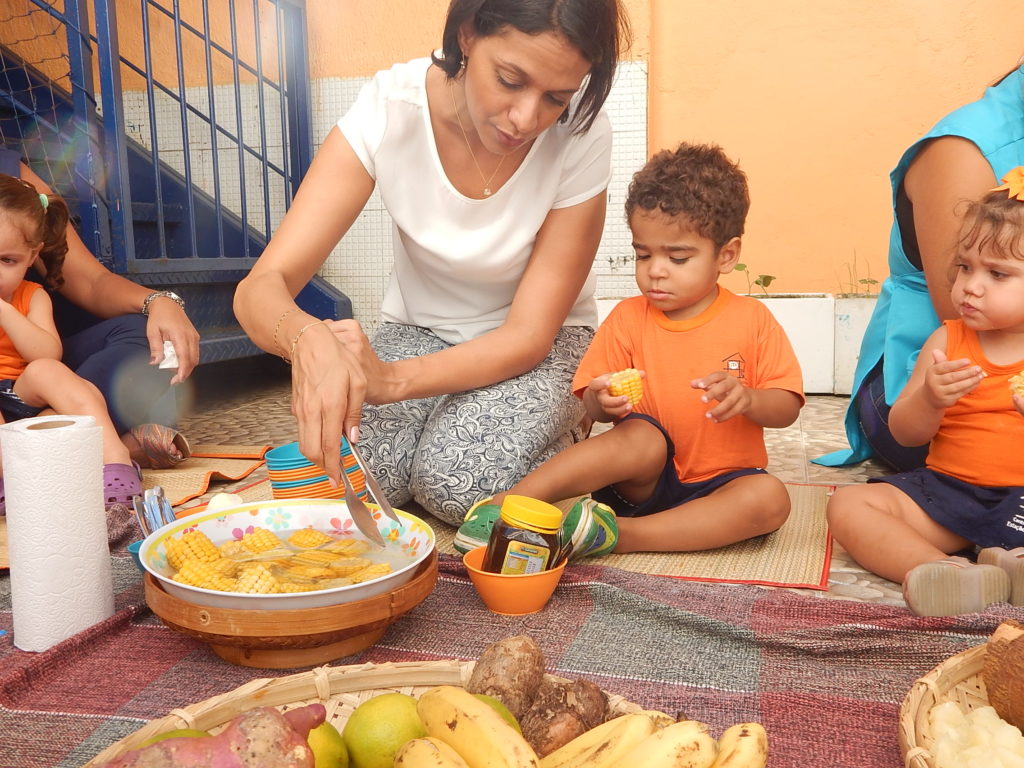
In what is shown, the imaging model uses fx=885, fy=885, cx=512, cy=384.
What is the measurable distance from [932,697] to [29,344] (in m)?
2.36

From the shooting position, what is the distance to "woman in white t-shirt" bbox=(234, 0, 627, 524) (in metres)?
1.79

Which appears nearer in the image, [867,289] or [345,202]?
[345,202]

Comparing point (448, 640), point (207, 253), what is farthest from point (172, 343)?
point (207, 253)

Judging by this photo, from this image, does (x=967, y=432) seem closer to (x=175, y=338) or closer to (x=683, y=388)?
(x=683, y=388)

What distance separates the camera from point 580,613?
1.54m

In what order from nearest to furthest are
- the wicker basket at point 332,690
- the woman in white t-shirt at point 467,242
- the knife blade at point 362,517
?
the wicker basket at point 332,690 < the knife blade at point 362,517 < the woman in white t-shirt at point 467,242

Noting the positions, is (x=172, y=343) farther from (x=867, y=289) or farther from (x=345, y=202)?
(x=867, y=289)

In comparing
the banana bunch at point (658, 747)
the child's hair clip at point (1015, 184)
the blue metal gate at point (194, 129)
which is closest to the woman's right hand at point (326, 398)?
the banana bunch at point (658, 747)

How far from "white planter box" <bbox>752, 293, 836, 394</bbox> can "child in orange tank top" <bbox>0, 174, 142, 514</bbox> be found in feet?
9.39

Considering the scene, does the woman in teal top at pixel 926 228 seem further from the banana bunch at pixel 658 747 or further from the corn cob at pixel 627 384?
the banana bunch at pixel 658 747

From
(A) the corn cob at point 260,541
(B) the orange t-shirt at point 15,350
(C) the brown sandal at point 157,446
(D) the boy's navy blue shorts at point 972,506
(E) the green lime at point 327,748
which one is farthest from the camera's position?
(C) the brown sandal at point 157,446

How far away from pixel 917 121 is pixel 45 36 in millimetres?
4454

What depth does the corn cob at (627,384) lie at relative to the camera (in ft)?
6.16

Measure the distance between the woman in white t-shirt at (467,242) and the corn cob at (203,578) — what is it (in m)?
0.53
